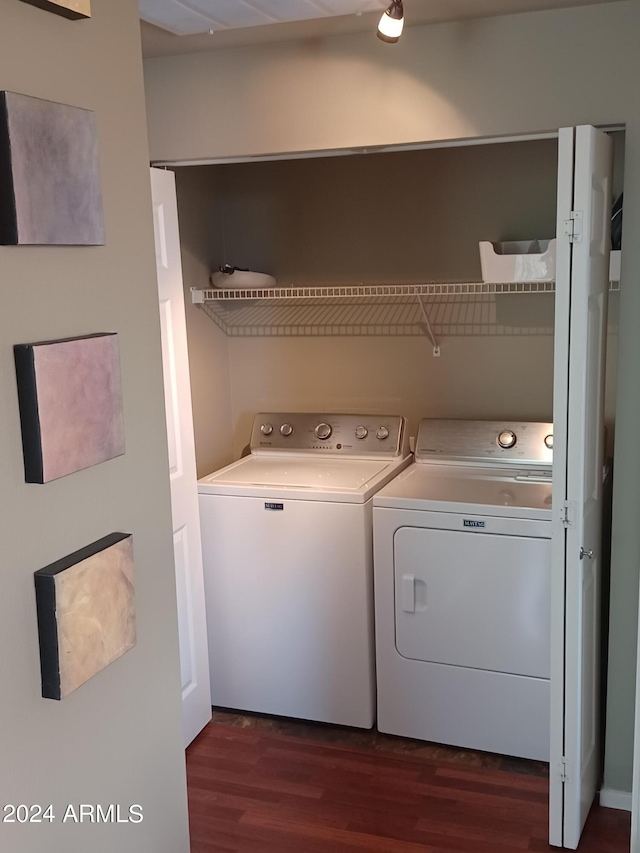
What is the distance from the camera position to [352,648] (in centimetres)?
296

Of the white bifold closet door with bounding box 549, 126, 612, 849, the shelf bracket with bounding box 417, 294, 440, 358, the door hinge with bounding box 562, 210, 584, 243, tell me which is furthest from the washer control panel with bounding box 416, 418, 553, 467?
the door hinge with bounding box 562, 210, 584, 243

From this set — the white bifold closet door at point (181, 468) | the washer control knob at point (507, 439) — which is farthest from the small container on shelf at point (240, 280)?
the washer control knob at point (507, 439)

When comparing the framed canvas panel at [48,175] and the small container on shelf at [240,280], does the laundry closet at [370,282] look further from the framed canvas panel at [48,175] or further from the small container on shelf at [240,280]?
the framed canvas panel at [48,175]

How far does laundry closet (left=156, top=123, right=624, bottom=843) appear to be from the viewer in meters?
3.21

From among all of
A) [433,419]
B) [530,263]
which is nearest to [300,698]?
[433,419]

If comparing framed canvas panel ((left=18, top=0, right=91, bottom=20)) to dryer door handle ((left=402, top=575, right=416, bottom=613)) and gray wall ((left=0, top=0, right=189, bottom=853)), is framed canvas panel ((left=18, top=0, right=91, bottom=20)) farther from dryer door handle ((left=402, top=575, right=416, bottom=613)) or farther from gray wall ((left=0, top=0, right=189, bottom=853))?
dryer door handle ((left=402, top=575, right=416, bottom=613))

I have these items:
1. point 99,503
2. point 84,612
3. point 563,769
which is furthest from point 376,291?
point 84,612

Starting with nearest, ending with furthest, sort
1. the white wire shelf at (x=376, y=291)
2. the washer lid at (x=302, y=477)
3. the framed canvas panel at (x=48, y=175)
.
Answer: the framed canvas panel at (x=48, y=175)
the washer lid at (x=302, y=477)
the white wire shelf at (x=376, y=291)

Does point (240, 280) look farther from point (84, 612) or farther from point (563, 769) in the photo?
point (84, 612)

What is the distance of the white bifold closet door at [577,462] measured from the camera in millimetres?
2078

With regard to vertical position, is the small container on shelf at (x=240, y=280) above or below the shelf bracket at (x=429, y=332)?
above

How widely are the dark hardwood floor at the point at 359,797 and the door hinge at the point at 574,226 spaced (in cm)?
169

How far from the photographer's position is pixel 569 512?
221cm

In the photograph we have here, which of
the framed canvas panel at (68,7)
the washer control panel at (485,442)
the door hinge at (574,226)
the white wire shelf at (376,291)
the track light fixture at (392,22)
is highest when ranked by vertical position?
the track light fixture at (392,22)
